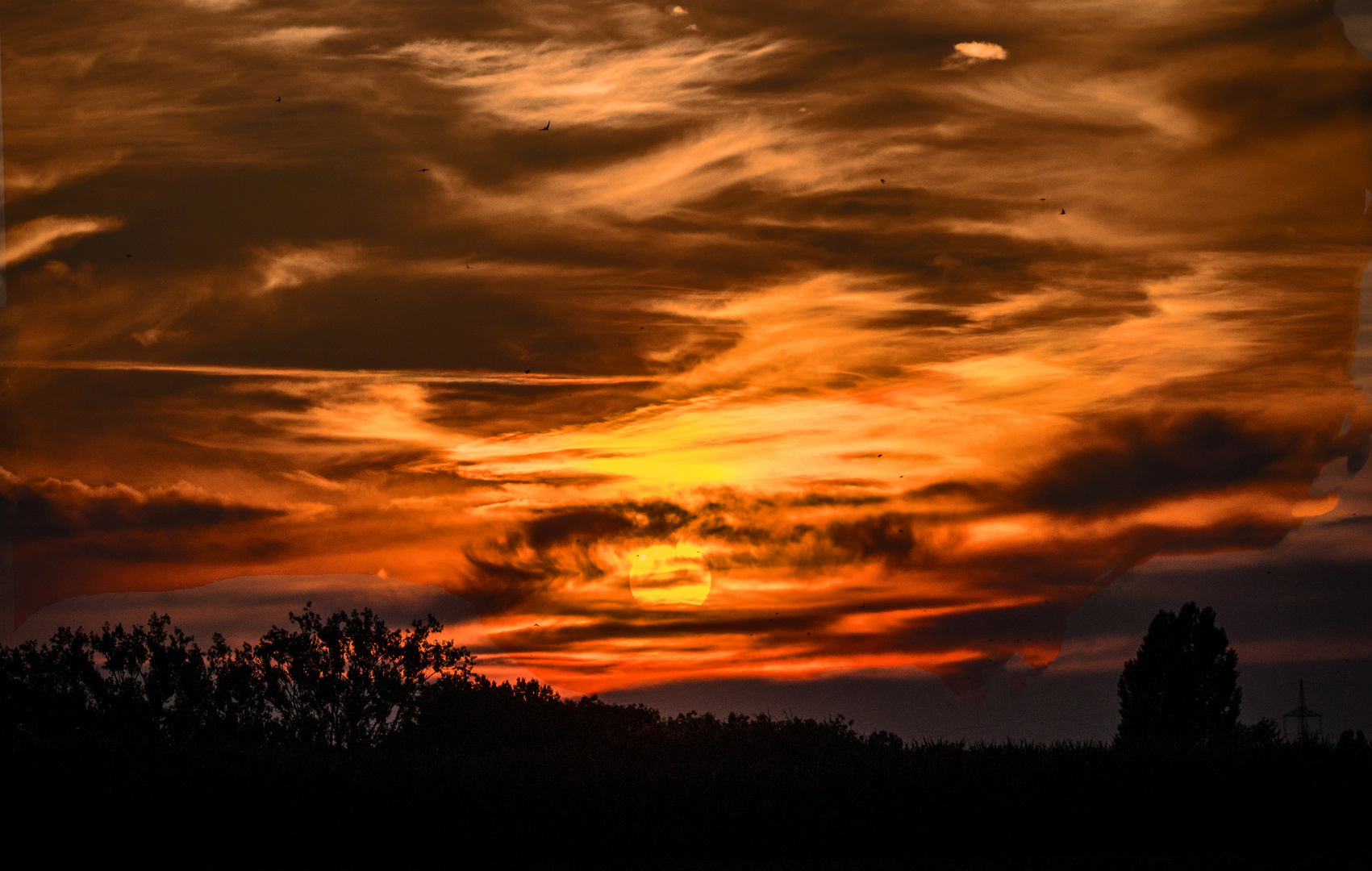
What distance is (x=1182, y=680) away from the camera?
63.5 m

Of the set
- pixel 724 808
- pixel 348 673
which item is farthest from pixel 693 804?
pixel 348 673

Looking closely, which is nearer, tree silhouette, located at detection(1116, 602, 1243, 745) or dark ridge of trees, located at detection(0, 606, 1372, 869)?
dark ridge of trees, located at detection(0, 606, 1372, 869)

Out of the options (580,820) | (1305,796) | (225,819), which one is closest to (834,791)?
(580,820)

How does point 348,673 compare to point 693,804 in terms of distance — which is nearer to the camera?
point 693,804

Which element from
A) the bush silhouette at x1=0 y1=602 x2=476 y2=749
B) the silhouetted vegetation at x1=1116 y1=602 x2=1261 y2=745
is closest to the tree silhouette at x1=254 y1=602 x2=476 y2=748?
the bush silhouette at x1=0 y1=602 x2=476 y2=749

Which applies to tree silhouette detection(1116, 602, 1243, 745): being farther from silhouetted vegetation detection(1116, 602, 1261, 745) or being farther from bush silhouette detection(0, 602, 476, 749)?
bush silhouette detection(0, 602, 476, 749)

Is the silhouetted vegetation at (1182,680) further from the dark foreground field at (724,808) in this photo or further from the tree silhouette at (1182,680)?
the dark foreground field at (724,808)

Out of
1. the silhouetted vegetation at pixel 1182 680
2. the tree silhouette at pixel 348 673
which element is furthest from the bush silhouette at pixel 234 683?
the silhouetted vegetation at pixel 1182 680

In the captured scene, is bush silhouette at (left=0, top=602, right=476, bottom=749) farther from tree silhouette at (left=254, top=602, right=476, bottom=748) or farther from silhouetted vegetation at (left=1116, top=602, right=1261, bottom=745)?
silhouetted vegetation at (left=1116, top=602, right=1261, bottom=745)

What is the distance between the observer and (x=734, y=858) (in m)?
26.2

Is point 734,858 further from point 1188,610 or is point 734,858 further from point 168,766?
point 1188,610

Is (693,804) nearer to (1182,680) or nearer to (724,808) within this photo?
(724,808)

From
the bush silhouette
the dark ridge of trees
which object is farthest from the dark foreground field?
the bush silhouette

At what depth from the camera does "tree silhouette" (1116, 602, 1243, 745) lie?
205 ft
